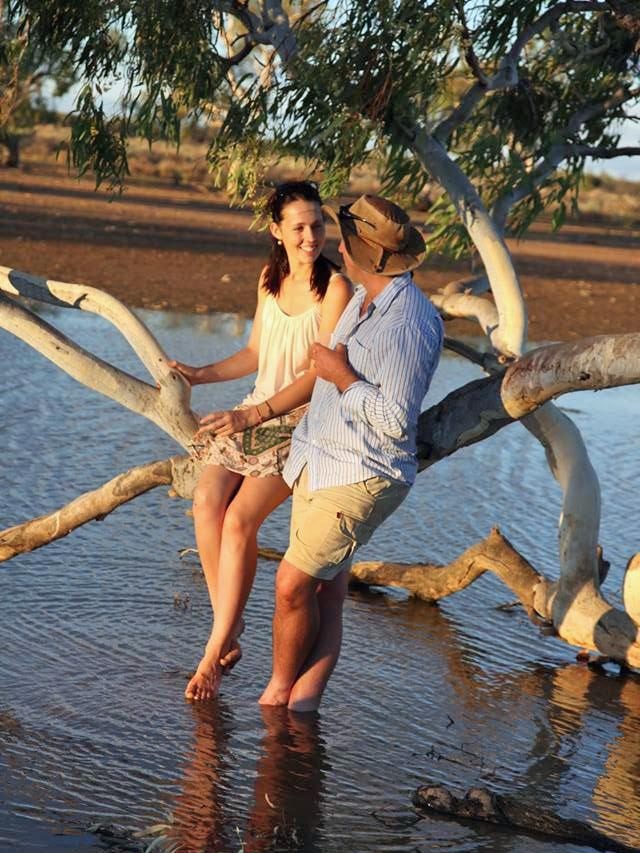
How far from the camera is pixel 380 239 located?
4.95m

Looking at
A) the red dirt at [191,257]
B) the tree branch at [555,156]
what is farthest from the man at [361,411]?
the red dirt at [191,257]

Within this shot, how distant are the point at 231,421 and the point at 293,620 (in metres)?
0.70

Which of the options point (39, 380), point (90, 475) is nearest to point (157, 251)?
point (39, 380)

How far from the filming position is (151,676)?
5902mm

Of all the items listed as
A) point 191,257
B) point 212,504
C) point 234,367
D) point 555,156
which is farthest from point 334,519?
point 191,257

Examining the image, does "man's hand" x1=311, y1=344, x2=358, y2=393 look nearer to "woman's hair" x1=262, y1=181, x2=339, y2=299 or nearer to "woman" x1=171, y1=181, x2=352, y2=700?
"woman" x1=171, y1=181, x2=352, y2=700

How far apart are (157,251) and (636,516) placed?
15325 millimetres

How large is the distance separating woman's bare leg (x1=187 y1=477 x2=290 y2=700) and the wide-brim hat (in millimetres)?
864

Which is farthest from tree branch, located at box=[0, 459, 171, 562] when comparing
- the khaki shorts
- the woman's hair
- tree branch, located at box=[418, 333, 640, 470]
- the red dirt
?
the red dirt

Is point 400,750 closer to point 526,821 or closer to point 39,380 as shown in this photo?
point 526,821

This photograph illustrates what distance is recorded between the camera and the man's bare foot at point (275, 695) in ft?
18.1

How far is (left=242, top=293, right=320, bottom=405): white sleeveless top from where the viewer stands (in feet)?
17.5

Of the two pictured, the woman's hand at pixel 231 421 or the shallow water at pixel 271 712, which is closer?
the shallow water at pixel 271 712

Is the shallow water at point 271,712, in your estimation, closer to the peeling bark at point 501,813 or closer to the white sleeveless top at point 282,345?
the peeling bark at point 501,813
